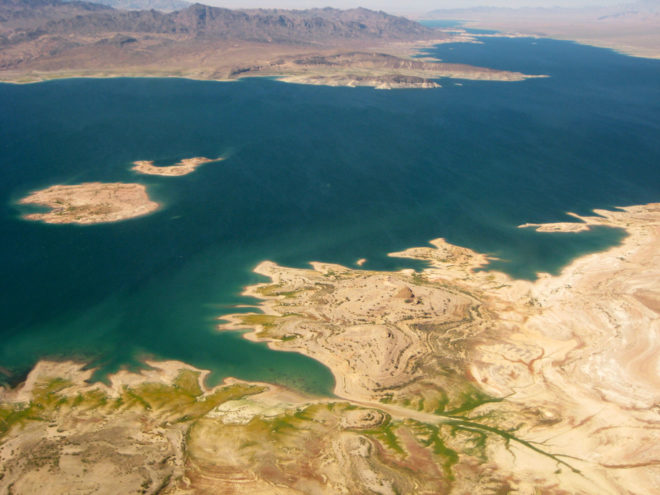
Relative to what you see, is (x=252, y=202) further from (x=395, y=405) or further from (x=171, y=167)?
(x=395, y=405)

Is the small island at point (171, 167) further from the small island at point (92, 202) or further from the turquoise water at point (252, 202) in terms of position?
the small island at point (92, 202)

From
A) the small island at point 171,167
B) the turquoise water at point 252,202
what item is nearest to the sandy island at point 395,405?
the turquoise water at point 252,202

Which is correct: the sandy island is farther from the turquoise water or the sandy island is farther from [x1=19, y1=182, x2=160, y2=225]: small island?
[x1=19, y1=182, x2=160, y2=225]: small island

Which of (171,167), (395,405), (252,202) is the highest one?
(171,167)

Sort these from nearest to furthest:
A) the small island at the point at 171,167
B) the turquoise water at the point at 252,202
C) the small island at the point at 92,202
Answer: the turquoise water at the point at 252,202, the small island at the point at 92,202, the small island at the point at 171,167

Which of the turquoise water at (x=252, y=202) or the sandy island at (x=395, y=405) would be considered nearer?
the sandy island at (x=395, y=405)

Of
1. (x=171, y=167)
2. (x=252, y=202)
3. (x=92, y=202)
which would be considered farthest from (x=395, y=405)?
(x=171, y=167)

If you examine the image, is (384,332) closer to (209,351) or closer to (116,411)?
(209,351)
